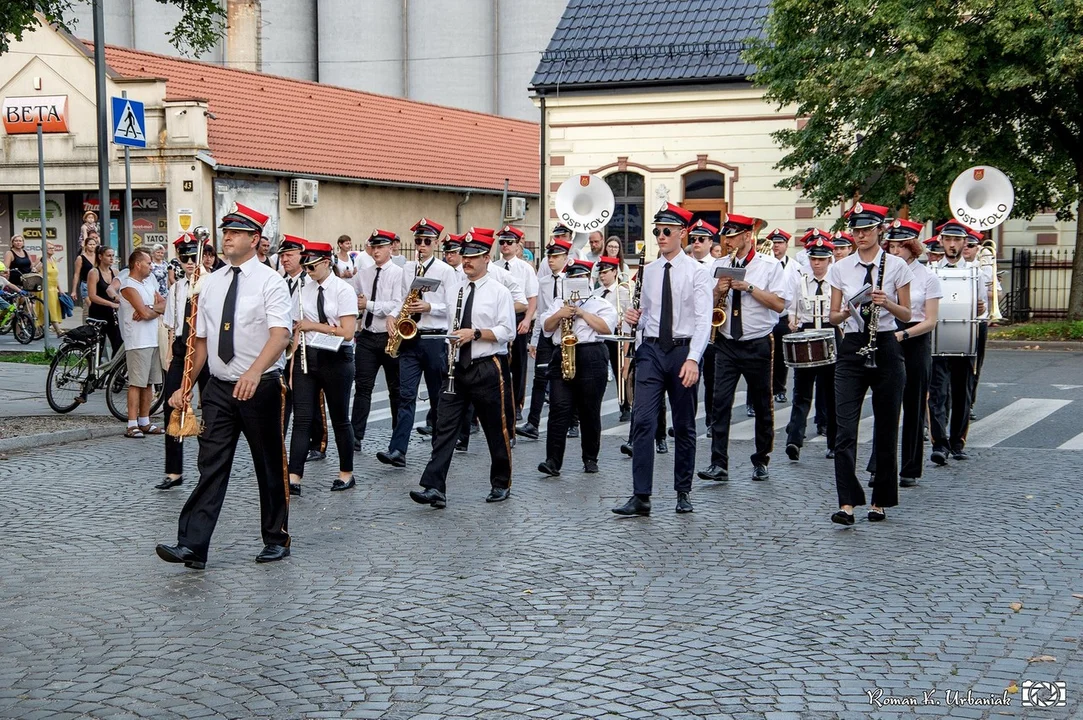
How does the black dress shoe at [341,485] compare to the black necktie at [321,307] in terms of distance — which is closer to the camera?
the black dress shoe at [341,485]

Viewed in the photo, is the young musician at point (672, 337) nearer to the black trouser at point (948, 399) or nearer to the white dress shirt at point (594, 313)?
the white dress shirt at point (594, 313)

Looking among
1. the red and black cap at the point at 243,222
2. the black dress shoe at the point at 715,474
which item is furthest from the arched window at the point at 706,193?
the red and black cap at the point at 243,222

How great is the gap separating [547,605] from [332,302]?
15.1 feet

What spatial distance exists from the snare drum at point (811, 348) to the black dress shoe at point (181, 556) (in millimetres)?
4519

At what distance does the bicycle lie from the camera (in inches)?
595

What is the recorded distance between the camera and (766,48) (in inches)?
1067

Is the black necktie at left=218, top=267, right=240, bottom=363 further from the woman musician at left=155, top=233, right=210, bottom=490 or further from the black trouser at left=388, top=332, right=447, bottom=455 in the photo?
the black trouser at left=388, top=332, right=447, bottom=455

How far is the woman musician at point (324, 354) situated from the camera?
10.9 metres

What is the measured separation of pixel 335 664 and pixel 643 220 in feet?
88.6

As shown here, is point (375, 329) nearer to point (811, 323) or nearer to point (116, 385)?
point (116, 385)

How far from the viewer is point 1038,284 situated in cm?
2998

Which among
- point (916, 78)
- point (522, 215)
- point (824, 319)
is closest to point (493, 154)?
point (522, 215)

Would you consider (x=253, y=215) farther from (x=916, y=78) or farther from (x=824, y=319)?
(x=916, y=78)

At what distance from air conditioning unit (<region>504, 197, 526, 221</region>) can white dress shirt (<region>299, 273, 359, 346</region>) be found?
30.3 metres
